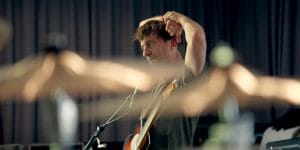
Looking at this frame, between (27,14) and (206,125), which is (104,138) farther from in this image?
(27,14)

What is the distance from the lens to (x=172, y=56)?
1757 millimetres

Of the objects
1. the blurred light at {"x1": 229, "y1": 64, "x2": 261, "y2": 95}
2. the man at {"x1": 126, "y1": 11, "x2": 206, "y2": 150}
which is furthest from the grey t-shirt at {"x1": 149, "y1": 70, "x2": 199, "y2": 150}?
the blurred light at {"x1": 229, "y1": 64, "x2": 261, "y2": 95}

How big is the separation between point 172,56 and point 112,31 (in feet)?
5.87

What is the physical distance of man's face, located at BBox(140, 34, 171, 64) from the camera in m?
1.73

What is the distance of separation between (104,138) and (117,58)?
53 cm

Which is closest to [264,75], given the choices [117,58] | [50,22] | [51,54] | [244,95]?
[244,95]

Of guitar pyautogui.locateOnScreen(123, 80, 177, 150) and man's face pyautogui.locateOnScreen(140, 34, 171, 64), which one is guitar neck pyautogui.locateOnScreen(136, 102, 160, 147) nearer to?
guitar pyautogui.locateOnScreen(123, 80, 177, 150)

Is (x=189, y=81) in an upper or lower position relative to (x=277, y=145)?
upper

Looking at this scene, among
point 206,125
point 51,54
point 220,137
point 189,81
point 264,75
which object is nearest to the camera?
point 189,81

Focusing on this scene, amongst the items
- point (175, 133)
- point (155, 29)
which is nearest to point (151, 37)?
point (155, 29)

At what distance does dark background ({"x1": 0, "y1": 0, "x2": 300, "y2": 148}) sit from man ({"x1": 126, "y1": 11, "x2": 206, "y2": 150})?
5.20ft

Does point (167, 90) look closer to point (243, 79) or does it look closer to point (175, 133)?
point (175, 133)

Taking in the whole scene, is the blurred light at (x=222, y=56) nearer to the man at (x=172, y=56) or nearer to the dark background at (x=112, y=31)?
the dark background at (x=112, y=31)

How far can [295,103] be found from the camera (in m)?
3.15
